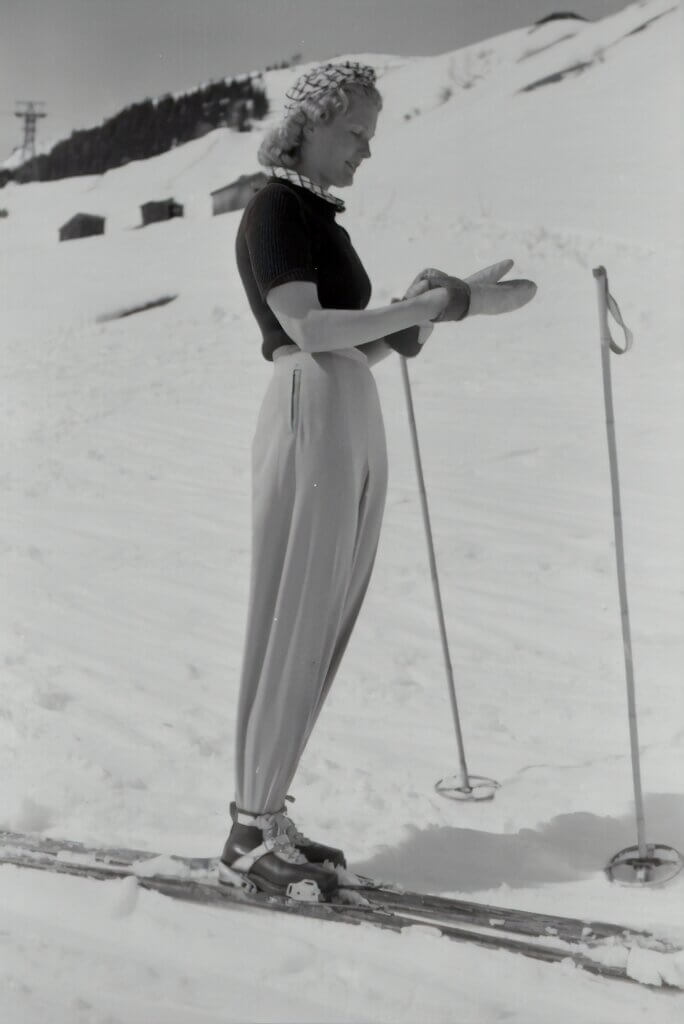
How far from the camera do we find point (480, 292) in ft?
6.75

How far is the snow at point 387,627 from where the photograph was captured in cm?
187

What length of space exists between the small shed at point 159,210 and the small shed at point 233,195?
44 centimetres

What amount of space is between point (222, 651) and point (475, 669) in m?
0.81

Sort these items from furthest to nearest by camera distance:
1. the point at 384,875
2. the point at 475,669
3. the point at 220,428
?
1. the point at 220,428
2. the point at 475,669
3. the point at 384,875

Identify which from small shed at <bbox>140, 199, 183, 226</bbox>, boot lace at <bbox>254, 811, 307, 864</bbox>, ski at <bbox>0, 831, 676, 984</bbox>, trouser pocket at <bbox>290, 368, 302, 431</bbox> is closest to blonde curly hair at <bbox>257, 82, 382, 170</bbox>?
trouser pocket at <bbox>290, 368, 302, 431</bbox>

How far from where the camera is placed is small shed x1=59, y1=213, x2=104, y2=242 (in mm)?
12656

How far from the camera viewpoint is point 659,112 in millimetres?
12000

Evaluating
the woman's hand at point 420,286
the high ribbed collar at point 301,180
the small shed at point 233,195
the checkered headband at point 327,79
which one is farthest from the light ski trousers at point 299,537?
the small shed at point 233,195

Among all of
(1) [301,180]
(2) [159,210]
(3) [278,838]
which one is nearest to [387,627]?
(3) [278,838]

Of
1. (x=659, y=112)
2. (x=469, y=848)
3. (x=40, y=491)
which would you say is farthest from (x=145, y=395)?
(x=659, y=112)

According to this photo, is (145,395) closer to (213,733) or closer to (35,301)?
(35,301)

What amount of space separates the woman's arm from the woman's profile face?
0.87 feet

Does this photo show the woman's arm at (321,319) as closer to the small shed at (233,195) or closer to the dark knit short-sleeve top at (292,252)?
the dark knit short-sleeve top at (292,252)

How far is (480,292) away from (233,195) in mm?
11603
